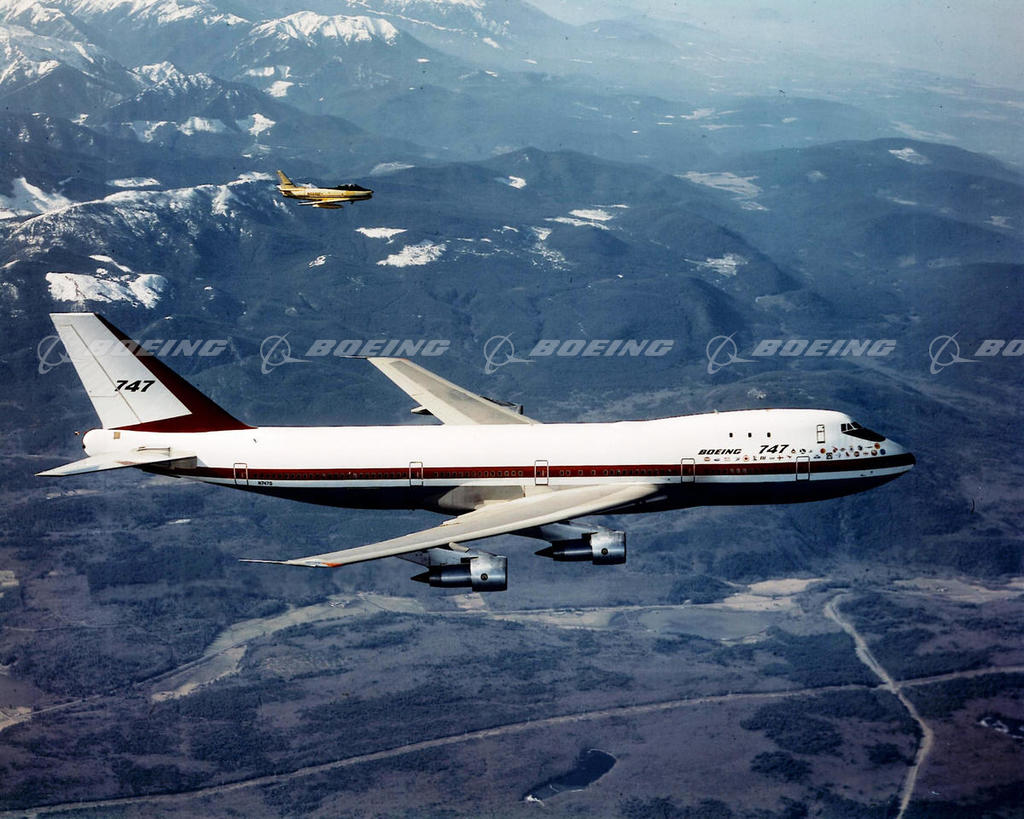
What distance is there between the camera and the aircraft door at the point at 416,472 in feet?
297

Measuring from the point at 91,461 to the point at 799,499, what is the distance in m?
57.1

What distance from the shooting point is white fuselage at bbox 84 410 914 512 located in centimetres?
9075

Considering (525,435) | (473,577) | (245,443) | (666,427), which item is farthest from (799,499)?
(245,443)

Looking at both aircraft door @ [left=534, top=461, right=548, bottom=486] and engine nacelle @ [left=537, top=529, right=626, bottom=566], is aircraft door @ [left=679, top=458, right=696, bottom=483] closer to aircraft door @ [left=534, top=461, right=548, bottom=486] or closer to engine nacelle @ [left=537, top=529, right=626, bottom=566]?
engine nacelle @ [left=537, top=529, right=626, bottom=566]

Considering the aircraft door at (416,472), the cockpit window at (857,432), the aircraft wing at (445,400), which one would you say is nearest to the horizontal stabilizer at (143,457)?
the aircraft door at (416,472)

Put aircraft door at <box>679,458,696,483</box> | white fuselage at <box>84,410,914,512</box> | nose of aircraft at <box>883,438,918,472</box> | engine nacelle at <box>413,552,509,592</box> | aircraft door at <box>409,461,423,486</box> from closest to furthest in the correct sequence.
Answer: engine nacelle at <box>413,552,509,592</box>, aircraft door at <box>409,461,423,486</box>, white fuselage at <box>84,410,914,512</box>, aircraft door at <box>679,458,696,483</box>, nose of aircraft at <box>883,438,918,472</box>

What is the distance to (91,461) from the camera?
296 feet

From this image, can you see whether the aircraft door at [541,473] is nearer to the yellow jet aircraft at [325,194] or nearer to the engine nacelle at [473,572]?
the engine nacelle at [473,572]

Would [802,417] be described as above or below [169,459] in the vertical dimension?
above

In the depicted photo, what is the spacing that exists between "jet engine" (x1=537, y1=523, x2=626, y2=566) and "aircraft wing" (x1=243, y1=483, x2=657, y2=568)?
1.99m

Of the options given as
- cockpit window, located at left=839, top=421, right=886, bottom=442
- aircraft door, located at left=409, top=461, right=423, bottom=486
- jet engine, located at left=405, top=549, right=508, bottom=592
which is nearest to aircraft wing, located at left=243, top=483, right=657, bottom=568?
jet engine, located at left=405, top=549, right=508, bottom=592

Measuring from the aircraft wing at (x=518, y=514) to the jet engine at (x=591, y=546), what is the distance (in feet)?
6.52

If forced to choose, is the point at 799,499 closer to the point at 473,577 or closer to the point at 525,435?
the point at 525,435

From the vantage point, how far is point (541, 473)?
90688 mm
